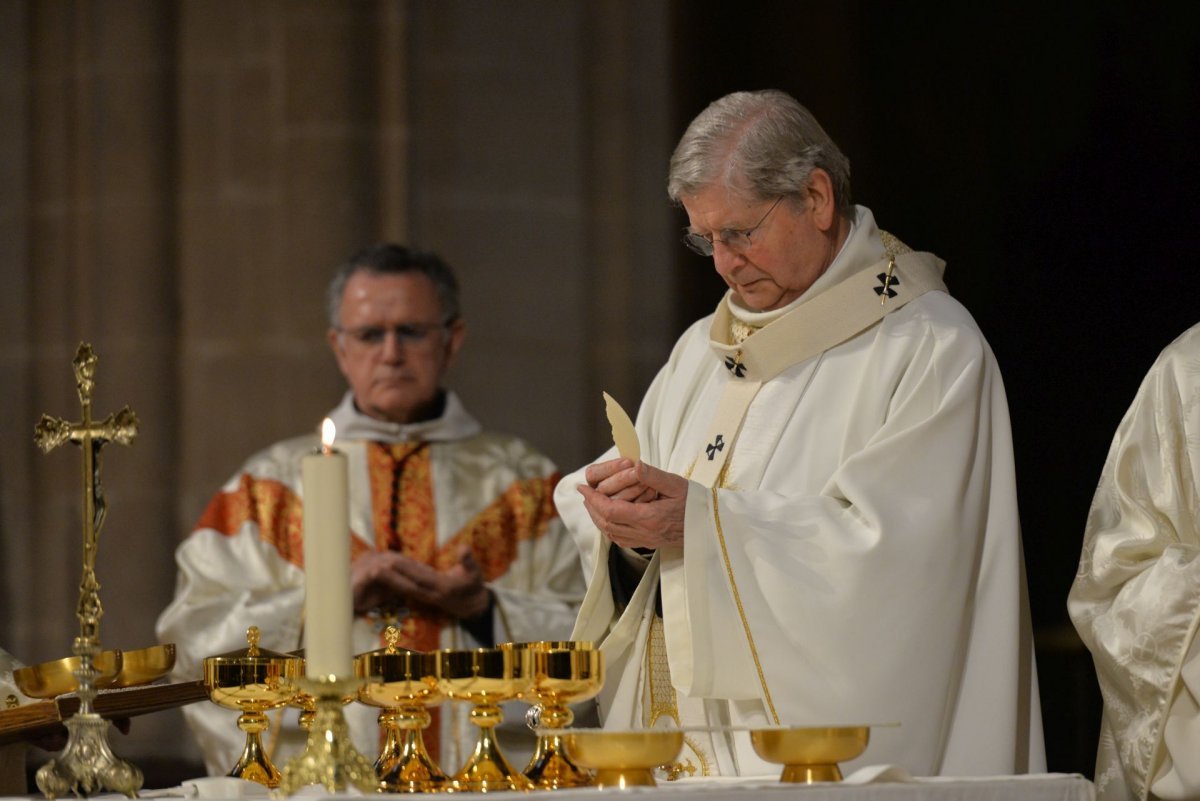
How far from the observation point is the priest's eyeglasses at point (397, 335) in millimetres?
6691

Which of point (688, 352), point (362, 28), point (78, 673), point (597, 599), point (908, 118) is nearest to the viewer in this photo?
point (78, 673)

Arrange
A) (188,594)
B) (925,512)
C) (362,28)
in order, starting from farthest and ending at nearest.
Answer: (362,28)
(188,594)
(925,512)

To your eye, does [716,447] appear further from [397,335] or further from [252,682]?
[397,335]

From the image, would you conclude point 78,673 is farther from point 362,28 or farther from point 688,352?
point 362,28

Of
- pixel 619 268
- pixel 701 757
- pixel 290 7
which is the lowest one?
pixel 701 757

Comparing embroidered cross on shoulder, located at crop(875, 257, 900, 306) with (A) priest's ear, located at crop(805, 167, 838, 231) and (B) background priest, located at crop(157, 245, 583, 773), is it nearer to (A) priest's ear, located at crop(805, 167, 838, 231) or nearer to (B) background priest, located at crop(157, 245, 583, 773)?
(A) priest's ear, located at crop(805, 167, 838, 231)

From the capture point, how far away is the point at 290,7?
787 centimetres

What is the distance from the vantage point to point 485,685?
3.10 m

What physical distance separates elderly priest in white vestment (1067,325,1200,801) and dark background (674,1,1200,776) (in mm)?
2339

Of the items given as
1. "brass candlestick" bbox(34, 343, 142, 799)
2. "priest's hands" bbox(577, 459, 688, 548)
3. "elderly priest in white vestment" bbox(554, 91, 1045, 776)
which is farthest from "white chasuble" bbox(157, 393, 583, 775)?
"brass candlestick" bbox(34, 343, 142, 799)

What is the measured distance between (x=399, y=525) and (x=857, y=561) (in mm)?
2951

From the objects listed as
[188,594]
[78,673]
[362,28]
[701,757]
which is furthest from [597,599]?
[362,28]

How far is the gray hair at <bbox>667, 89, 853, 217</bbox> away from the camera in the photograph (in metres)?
4.41

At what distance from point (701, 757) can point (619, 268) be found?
13.0 ft
